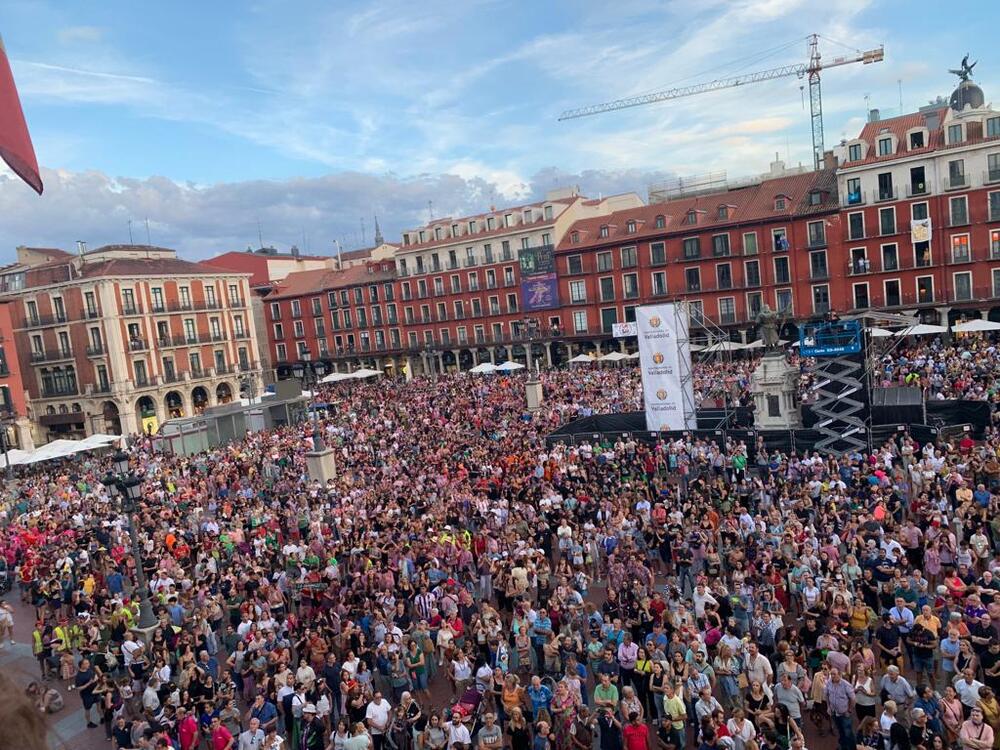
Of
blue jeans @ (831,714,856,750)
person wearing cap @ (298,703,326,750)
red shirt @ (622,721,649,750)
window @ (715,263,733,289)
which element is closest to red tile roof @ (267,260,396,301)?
window @ (715,263,733,289)

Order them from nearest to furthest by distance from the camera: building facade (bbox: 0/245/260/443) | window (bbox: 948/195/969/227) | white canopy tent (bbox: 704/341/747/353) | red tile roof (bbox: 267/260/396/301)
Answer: white canopy tent (bbox: 704/341/747/353)
window (bbox: 948/195/969/227)
building facade (bbox: 0/245/260/443)
red tile roof (bbox: 267/260/396/301)

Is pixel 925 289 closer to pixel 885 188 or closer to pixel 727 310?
pixel 885 188

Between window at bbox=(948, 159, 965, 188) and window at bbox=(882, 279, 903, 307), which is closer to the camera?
window at bbox=(948, 159, 965, 188)

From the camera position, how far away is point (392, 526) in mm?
17672

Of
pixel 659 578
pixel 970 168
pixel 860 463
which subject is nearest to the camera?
pixel 659 578

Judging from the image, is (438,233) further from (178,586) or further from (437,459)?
(178,586)

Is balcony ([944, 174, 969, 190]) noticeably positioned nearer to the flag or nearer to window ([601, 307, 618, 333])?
window ([601, 307, 618, 333])

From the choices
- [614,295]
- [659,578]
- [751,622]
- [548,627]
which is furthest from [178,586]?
[614,295]

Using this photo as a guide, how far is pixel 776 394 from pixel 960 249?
23013 mm

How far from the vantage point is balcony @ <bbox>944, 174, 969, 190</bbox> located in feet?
131

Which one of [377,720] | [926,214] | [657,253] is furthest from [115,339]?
[926,214]

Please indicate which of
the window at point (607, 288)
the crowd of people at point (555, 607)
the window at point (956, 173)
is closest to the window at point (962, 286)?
the window at point (956, 173)

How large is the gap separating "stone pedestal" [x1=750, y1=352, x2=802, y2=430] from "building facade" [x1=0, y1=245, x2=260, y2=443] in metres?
34.8

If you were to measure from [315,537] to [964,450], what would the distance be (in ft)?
49.8
